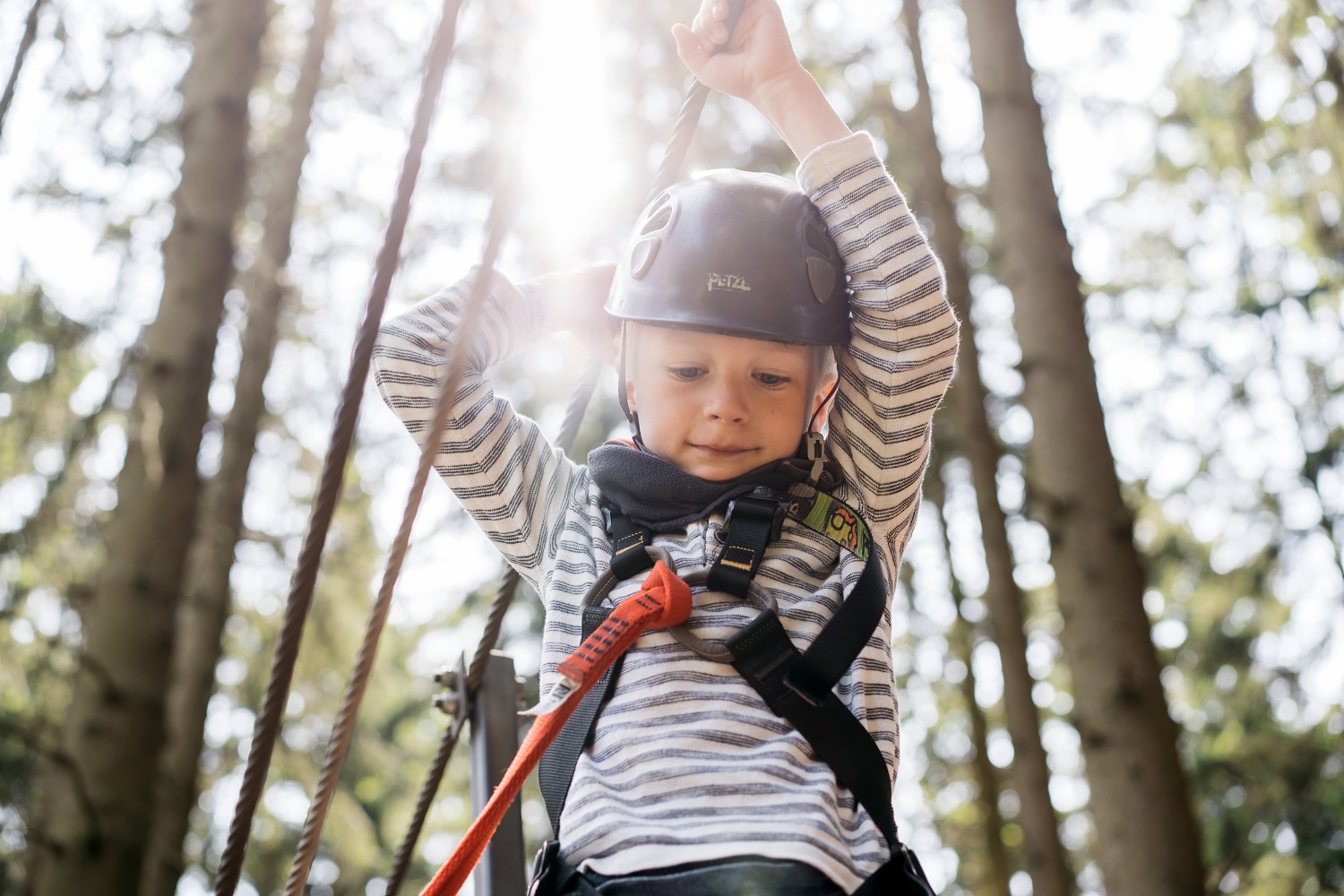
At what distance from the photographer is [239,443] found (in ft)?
23.1

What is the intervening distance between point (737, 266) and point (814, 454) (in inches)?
12.9

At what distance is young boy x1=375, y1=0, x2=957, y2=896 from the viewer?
1734 mm

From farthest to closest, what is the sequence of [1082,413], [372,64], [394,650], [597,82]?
[394,650], [372,64], [597,82], [1082,413]

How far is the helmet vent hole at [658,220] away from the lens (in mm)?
2203

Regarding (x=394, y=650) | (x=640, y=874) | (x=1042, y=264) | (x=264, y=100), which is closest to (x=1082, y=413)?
(x=1042, y=264)

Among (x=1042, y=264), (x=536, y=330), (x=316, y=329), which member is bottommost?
(x=536, y=330)

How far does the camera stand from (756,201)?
2146 mm

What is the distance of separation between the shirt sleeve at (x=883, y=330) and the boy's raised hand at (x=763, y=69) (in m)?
0.08

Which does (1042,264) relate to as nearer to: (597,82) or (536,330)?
(536,330)

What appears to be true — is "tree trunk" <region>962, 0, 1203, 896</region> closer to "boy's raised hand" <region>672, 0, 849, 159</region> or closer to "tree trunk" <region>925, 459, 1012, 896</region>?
"tree trunk" <region>925, 459, 1012, 896</region>

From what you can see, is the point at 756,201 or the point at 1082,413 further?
the point at 1082,413

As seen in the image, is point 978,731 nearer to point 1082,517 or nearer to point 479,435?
point 1082,517

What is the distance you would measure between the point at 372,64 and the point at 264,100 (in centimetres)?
91

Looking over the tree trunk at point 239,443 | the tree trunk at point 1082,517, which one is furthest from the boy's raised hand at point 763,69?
the tree trunk at point 239,443
